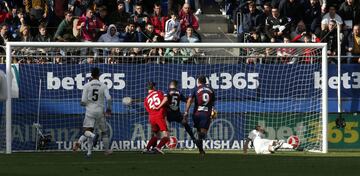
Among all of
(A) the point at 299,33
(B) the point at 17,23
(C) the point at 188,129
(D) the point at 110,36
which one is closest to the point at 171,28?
(D) the point at 110,36

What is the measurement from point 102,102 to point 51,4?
7628mm

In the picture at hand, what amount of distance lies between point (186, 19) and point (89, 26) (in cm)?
297

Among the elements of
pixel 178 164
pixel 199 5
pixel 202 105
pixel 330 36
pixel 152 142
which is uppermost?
pixel 199 5

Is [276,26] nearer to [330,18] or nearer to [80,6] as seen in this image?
[330,18]

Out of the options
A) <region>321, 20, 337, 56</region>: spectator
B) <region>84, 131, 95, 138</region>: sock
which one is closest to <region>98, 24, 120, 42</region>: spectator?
<region>84, 131, 95, 138</region>: sock

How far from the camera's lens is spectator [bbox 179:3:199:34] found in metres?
32.6

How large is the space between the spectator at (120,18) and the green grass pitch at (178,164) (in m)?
5.22

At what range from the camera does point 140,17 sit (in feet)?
107

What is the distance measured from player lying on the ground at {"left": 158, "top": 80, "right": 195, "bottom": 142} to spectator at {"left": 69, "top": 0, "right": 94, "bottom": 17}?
5014 mm

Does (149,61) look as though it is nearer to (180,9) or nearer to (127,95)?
(127,95)

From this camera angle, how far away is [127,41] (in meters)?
31.7

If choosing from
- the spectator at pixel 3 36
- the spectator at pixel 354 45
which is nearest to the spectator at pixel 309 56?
the spectator at pixel 354 45

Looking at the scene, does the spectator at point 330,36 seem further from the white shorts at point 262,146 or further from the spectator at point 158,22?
the white shorts at point 262,146

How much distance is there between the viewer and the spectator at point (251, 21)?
32812 millimetres
